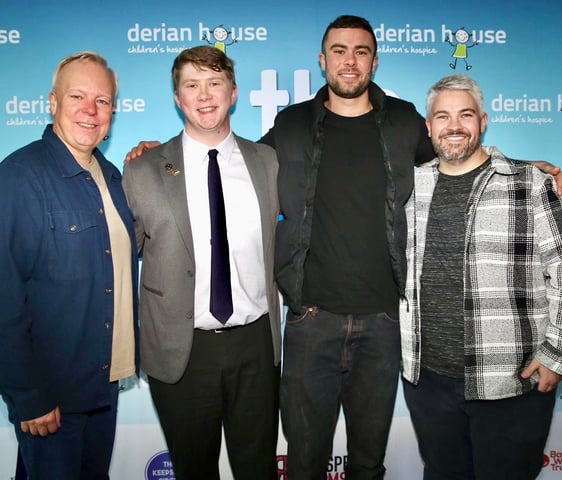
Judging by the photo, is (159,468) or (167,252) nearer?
(167,252)

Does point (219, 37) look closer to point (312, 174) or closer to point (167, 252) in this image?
point (312, 174)

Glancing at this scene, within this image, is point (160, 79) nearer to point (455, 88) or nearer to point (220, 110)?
point (220, 110)

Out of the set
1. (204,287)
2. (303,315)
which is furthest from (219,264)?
(303,315)

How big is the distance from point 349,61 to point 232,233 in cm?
93

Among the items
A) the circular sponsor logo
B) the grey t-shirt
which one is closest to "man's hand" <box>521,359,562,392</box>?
the grey t-shirt

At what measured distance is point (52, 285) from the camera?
162cm

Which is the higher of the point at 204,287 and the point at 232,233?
the point at 232,233

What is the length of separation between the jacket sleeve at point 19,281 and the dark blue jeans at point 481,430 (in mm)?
1475

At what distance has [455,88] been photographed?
1.92 meters

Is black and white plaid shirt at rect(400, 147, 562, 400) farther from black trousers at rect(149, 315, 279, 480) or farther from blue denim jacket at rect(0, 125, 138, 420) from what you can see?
blue denim jacket at rect(0, 125, 138, 420)

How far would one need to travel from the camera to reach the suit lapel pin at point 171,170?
1950 millimetres

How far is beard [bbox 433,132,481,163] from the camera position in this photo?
1856mm

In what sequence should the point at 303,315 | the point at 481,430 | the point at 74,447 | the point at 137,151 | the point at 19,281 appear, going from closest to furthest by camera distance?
the point at 19,281, the point at 74,447, the point at 481,430, the point at 303,315, the point at 137,151

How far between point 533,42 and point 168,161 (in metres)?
Result: 2.23
